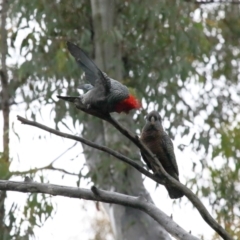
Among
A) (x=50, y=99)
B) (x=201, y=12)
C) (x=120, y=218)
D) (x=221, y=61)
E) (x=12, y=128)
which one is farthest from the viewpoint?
(x=221, y=61)

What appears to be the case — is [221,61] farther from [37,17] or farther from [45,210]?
[45,210]

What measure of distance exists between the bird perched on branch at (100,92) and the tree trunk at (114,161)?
9.46ft

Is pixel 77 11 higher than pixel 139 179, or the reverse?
pixel 77 11

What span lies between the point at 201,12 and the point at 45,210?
304 centimetres

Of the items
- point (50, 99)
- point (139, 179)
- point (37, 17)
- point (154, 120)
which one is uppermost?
point (37, 17)

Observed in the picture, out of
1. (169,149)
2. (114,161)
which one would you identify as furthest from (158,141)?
(114,161)

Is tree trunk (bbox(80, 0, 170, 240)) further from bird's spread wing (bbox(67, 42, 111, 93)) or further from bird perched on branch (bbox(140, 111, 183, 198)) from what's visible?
bird's spread wing (bbox(67, 42, 111, 93))

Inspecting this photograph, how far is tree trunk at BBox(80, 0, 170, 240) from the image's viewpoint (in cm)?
699

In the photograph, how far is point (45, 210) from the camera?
6844 millimetres

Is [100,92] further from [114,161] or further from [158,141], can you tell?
[114,161]

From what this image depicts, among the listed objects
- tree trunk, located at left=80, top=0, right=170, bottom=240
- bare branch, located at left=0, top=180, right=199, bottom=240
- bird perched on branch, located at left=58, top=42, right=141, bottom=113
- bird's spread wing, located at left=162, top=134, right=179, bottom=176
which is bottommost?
bare branch, located at left=0, top=180, right=199, bottom=240

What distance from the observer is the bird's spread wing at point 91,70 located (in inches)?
154

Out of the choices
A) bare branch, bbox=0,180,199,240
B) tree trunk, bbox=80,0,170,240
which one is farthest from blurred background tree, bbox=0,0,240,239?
bare branch, bbox=0,180,199,240

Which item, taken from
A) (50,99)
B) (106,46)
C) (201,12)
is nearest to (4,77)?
(50,99)
